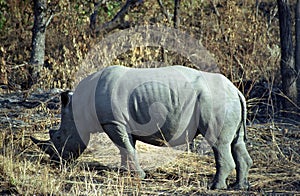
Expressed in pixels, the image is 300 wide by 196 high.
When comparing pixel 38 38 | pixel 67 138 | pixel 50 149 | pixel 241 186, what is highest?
pixel 38 38

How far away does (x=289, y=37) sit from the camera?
33.1ft

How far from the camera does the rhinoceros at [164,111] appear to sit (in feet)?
20.5

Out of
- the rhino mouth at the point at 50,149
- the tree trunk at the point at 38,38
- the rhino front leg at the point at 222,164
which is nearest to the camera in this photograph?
the rhino front leg at the point at 222,164

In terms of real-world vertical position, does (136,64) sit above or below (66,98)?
below

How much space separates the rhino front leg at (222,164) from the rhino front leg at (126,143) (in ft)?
2.74

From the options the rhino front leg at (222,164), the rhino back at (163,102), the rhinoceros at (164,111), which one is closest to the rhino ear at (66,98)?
the rhinoceros at (164,111)

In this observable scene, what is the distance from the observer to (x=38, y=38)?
12094 millimetres

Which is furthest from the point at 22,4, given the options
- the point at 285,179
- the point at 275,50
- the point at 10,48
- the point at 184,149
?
the point at 285,179

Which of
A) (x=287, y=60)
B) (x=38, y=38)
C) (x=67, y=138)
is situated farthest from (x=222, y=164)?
(x=38, y=38)

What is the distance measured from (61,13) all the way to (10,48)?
5.16ft

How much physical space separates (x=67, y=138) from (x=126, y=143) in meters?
0.76

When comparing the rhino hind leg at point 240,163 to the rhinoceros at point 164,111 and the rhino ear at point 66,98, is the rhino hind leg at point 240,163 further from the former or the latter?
the rhino ear at point 66,98

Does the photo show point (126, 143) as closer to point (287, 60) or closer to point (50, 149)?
point (50, 149)

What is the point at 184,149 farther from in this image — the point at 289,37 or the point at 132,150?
the point at 289,37
